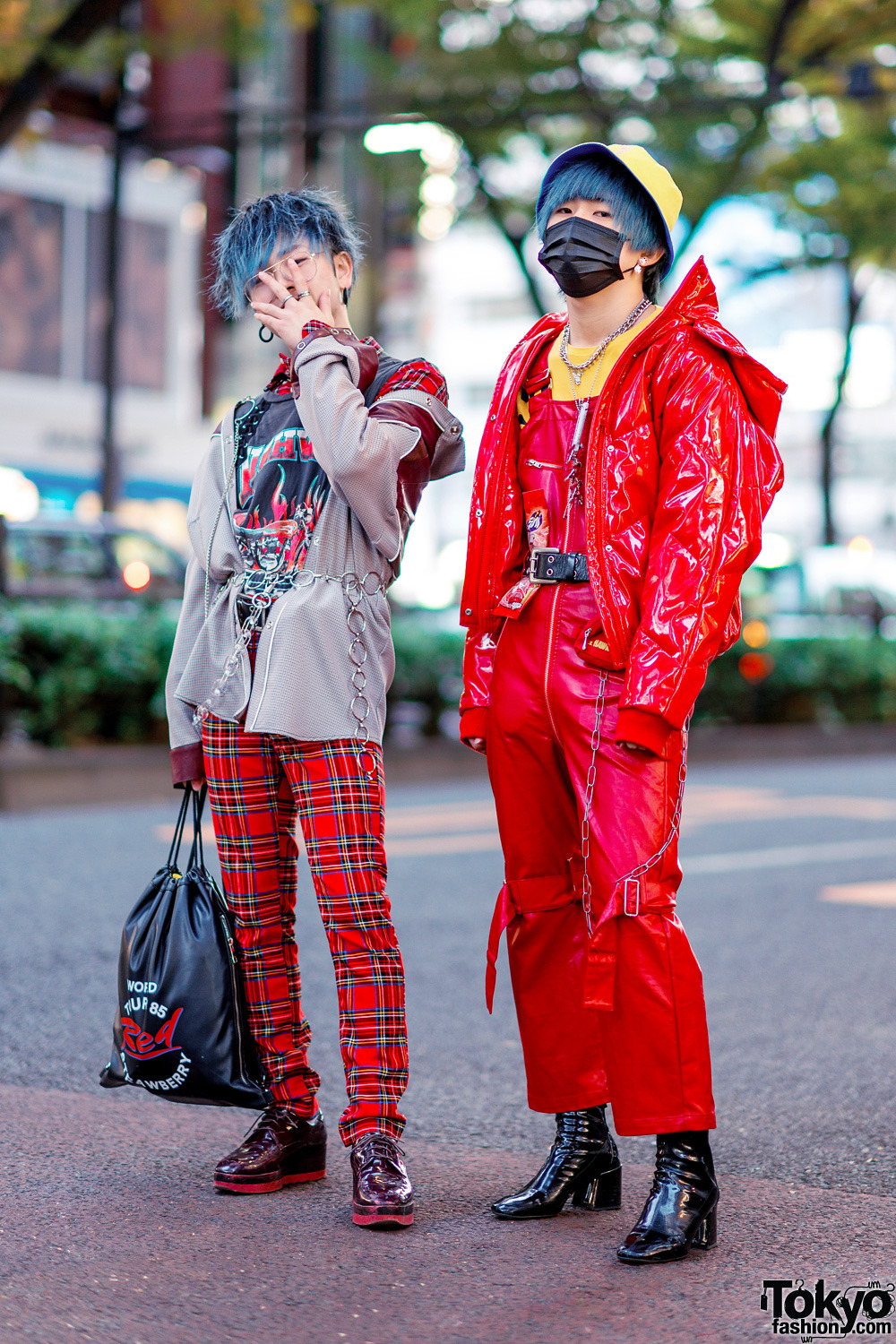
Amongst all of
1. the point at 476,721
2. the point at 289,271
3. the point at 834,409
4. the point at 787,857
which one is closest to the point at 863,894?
the point at 787,857

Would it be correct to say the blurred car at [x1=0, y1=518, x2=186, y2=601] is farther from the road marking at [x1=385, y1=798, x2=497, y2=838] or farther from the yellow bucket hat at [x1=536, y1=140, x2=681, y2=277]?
the yellow bucket hat at [x1=536, y1=140, x2=681, y2=277]

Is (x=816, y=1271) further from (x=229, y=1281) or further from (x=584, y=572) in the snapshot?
(x=584, y=572)

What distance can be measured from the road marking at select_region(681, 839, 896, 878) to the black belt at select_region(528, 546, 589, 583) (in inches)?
206

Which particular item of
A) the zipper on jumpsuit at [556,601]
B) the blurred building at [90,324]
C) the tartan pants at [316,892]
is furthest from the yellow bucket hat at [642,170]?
the blurred building at [90,324]

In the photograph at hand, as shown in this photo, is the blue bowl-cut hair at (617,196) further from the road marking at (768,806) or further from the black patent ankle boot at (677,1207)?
the road marking at (768,806)

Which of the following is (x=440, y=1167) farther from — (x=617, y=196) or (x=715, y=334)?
(x=617, y=196)

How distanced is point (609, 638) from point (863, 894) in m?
5.18

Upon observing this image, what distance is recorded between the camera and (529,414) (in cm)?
325

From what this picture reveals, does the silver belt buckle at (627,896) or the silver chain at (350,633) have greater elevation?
the silver chain at (350,633)

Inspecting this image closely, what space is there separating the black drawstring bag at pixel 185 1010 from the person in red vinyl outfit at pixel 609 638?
56cm

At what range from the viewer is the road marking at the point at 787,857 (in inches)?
335

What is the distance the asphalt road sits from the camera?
8.88 ft

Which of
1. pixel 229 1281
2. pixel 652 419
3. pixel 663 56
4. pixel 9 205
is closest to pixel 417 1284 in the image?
pixel 229 1281

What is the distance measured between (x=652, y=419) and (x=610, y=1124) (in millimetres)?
1851
